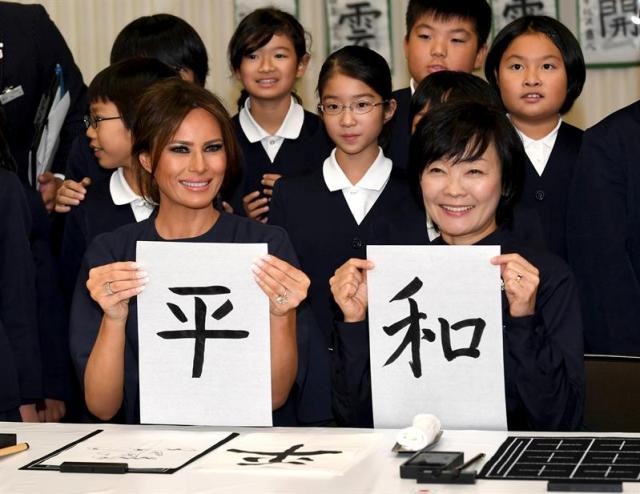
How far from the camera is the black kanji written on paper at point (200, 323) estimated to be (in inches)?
84.9

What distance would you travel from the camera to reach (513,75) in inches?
124

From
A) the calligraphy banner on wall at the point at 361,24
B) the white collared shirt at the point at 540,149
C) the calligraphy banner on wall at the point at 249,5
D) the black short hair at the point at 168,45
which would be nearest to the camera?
the white collared shirt at the point at 540,149

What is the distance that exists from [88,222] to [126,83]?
374mm

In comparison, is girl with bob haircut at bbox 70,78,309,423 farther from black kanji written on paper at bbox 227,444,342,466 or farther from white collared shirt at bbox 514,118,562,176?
white collared shirt at bbox 514,118,562,176

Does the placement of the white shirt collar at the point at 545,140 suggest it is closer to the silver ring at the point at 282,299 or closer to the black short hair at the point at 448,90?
the black short hair at the point at 448,90

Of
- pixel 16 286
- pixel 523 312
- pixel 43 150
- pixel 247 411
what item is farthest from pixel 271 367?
pixel 43 150

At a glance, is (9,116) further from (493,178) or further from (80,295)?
(493,178)

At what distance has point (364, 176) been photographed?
10.2 feet

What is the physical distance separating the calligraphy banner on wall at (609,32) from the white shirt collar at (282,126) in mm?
1558

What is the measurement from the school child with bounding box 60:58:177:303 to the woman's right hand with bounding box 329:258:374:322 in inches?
35.7

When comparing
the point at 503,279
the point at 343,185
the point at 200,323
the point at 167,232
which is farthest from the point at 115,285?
the point at 343,185

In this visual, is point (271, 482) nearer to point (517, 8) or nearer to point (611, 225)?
point (611, 225)

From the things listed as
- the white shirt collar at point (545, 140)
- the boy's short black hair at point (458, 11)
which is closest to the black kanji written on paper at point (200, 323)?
the white shirt collar at point (545, 140)

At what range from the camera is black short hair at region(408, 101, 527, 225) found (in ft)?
7.65
